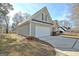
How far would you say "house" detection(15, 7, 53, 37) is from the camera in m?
2.16

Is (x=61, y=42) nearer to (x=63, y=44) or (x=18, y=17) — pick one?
(x=63, y=44)

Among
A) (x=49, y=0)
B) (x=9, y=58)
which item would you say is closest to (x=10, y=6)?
(x=49, y=0)

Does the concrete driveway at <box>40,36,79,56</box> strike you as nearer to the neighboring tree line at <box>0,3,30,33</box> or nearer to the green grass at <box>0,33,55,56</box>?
the green grass at <box>0,33,55,56</box>

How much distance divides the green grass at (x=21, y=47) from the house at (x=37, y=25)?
8 centimetres

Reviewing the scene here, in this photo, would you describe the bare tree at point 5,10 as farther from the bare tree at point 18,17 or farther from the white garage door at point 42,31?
the white garage door at point 42,31

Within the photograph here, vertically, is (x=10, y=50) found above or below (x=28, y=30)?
below

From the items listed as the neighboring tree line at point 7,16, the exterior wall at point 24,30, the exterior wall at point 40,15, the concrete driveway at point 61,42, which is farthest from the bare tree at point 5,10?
the concrete driveway at point 61,42

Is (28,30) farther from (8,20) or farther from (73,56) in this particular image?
(73,56)

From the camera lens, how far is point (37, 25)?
2.19 m

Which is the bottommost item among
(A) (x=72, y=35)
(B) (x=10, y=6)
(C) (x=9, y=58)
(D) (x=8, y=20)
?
(C) (x=9, y=58)

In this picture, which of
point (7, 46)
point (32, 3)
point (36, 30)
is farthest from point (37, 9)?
point (7, 46)

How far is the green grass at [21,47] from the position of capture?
2.14 m

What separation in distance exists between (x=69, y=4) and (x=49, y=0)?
22 centimetres

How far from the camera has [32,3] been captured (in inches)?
84.6
